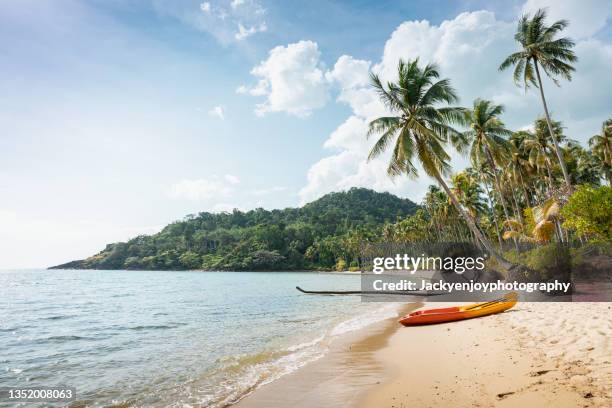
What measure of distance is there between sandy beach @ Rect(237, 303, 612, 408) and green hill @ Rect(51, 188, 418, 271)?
91.2 metres

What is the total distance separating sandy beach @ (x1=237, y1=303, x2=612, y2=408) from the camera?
17.8 feet

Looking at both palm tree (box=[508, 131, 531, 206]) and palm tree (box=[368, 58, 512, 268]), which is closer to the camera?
palm tree (box=[368, 58, 512, 268])

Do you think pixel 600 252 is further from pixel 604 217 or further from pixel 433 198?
pixel 433 198

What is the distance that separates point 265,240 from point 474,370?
119739 mm

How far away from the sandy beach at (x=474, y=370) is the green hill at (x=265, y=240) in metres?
91.2

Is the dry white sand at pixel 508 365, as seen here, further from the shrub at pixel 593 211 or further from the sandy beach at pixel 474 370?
the shrub at pixel 593 211

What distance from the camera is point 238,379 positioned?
28.2 feet

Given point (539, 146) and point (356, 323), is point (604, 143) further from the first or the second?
point (356, 323)

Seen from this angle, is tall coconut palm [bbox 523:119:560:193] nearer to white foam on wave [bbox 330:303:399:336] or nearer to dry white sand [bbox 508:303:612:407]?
white foam on wave [bbox 330:303:399:336]

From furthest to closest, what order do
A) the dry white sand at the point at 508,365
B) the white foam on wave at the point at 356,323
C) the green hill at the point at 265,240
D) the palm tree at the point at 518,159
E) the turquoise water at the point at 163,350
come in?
the green hill at the point at 265,240, the palm tree at the point at 518,159, the white foam on wave at the point at 356,323, the turquoise water at the point at 163,350, the dry white sand at the point at 508,365

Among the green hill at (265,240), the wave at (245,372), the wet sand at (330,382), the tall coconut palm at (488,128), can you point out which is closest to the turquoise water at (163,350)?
the wave at (245,372)

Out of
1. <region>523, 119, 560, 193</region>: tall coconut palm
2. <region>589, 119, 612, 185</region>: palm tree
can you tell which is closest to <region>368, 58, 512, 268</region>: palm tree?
<region>523, 119, 560, 193</region>: tall coconut palm

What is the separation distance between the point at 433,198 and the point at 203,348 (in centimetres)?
5129

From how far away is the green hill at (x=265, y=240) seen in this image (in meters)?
116
